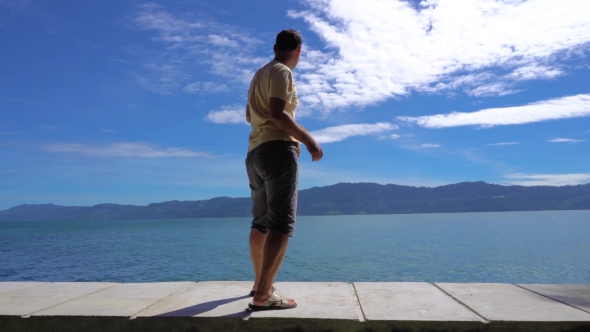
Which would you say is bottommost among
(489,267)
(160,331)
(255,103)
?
(489,267)

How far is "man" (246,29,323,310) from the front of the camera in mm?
3574

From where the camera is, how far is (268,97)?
12.1ft

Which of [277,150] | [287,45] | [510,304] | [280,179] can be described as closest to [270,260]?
[280,179]

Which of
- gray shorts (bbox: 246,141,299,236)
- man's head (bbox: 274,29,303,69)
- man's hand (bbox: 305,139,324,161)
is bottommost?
gray shorts (bbox: 246,141,299,236)

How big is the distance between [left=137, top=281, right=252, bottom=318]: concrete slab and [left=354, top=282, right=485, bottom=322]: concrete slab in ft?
3.44

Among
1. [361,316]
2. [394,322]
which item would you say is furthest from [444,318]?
[361,316]

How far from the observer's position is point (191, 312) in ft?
11.4

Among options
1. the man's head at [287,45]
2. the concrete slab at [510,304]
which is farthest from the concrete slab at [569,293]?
the man's head at [287,45]

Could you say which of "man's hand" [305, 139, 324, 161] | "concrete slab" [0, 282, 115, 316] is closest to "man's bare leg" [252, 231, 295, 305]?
"man's hand" [305, 139, 324, 161]

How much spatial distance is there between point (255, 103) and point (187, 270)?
1081 inches

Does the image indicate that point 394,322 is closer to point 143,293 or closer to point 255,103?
point 255,103

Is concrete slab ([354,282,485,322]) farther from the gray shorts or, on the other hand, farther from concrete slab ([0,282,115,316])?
concrete slab ([0,282,115,316])

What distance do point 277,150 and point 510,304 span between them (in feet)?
7.51

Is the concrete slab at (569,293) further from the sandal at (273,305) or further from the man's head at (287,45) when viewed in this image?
the man's head at (287,45)
